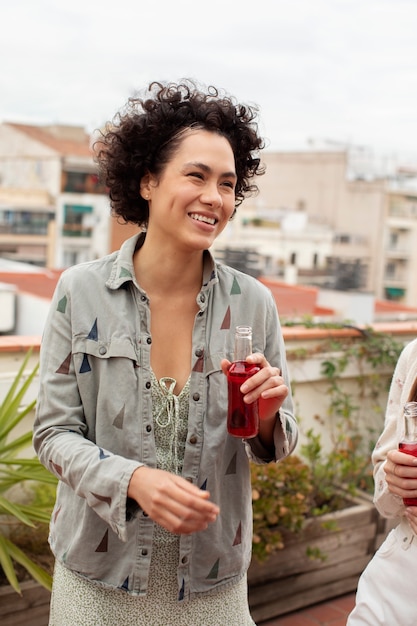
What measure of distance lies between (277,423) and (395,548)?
1.44 ft

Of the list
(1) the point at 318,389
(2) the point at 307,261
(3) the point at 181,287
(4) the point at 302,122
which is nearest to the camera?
(3) the point at 181,287

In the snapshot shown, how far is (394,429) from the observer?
187 cm

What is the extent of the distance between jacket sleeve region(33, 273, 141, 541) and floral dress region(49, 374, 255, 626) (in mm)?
162

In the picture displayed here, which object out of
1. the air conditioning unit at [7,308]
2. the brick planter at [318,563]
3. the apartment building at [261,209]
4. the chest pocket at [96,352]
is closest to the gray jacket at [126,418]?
the chest pocket at [96,352]

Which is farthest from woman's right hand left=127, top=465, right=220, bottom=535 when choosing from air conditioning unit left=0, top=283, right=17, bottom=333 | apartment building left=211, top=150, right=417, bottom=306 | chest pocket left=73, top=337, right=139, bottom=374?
apartment building left=211, top=150, right=417, bottom=306

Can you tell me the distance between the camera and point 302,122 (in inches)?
2330

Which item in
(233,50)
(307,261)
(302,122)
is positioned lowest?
(307,261)

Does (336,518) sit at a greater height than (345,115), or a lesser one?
lesser

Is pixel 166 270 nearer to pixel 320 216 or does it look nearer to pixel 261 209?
pixel 261 209

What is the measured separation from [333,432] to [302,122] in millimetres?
57652

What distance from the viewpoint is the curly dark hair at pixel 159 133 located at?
165 cm

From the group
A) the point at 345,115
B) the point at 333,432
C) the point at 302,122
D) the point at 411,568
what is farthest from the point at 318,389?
the point at 345,115

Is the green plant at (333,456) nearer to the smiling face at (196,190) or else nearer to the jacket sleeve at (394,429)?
the jacket sleeve at (394,429)

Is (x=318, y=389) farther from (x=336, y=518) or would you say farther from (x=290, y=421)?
(x=290, y=421)
